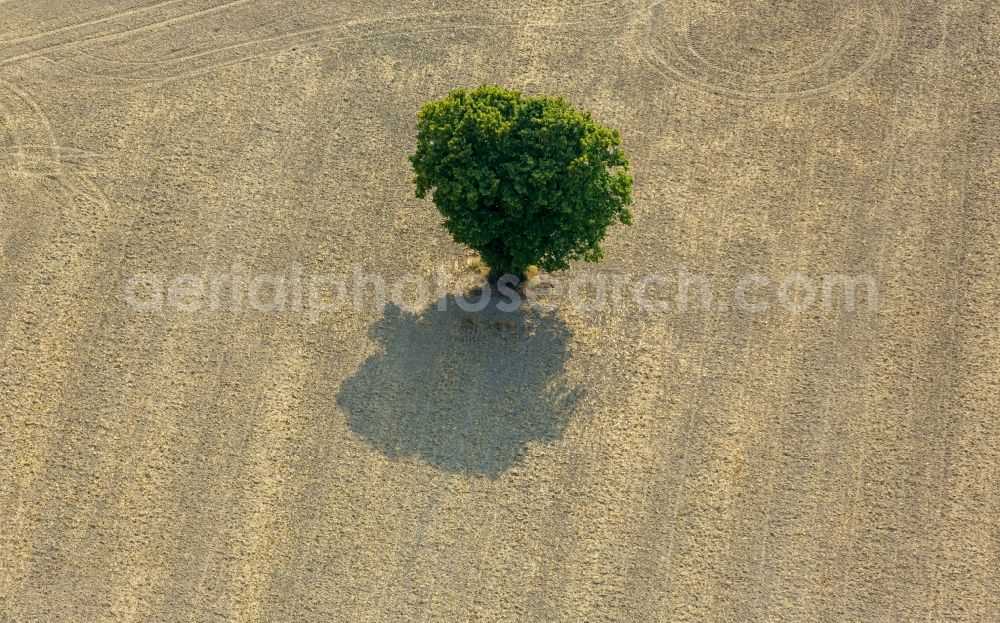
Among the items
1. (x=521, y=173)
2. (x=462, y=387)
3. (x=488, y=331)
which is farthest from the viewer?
(x=488, y=331)

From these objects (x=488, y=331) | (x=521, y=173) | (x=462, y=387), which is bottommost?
(x=462, y=387)

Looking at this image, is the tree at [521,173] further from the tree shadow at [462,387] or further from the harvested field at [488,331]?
the harvested field at [488,331]

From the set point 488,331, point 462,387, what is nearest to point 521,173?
point 488,331

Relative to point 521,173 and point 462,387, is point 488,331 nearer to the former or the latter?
point 462,387

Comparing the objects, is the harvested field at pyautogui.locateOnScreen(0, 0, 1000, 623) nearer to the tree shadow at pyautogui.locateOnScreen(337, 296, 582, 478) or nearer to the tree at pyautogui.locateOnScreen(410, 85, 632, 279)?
the tree shadow at pyautogui.locateOnScreen(337, 296, 582, 478)

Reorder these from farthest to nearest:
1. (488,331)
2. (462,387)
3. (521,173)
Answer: (488,331) → (462,387) → (521,173)

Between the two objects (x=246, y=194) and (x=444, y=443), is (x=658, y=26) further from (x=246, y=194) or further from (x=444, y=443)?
(x=444, y=443)

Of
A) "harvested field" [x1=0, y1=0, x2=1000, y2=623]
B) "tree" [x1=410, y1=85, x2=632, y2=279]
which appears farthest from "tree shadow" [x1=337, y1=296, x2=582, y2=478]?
"tree" [x1=410, y1=85, x2=632, y2=279]
